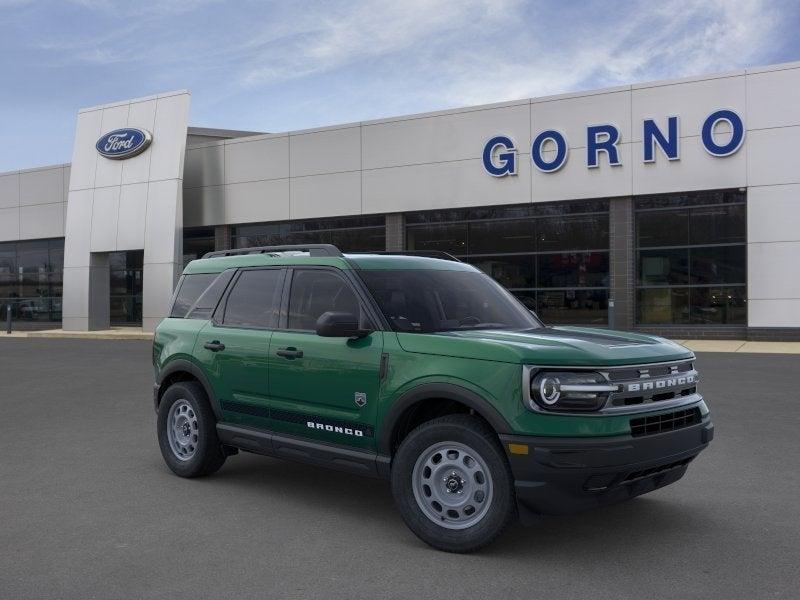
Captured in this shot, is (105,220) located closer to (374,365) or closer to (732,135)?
(732,135)

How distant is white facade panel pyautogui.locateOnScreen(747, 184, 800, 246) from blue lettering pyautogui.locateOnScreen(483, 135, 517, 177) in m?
7.10

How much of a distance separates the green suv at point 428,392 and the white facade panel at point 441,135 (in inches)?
776

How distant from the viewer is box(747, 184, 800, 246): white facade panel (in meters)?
21.8

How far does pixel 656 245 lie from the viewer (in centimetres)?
2397

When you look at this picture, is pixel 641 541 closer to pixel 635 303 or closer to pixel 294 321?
pixel 294 321

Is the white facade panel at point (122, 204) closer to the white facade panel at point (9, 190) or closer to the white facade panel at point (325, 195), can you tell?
the white facade panel at point (325, 195)

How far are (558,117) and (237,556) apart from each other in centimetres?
2194

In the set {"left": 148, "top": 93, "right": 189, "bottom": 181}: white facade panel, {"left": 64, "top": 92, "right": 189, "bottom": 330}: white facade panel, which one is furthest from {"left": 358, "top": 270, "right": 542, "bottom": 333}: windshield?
{"left": 148, "top": 93, "right": 189, "bottom": 181}: white facade panel

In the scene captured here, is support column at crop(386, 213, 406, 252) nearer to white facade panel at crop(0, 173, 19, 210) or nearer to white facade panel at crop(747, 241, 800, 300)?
white facade panel at crop(747, 241, 800, 300)

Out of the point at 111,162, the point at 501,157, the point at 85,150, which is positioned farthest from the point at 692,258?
the point at 85,150

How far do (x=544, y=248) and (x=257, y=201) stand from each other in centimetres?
1148

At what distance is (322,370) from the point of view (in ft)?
17.6

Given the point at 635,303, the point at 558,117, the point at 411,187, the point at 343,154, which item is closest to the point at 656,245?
the point at 635,303

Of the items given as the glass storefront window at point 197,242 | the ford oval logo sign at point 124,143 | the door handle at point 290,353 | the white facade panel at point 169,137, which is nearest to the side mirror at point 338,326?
the door handle at point 290,353
